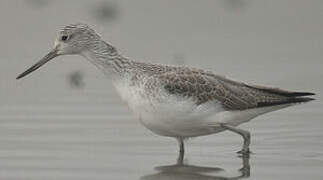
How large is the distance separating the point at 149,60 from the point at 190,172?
22.2ft

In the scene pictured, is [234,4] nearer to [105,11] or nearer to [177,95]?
[105,11]

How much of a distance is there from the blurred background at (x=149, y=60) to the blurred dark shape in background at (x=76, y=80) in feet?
0.10

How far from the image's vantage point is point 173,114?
42.2 feet

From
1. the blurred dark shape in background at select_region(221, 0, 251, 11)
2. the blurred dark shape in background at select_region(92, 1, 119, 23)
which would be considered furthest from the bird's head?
the blurred dark shape in background at select_region(221, 0, 251, 11)

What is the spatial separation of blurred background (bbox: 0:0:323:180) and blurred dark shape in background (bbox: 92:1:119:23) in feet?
0.09

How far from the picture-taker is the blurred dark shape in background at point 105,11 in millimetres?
21650

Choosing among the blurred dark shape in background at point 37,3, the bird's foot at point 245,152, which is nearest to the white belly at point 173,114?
the bird's foot at point 245,152

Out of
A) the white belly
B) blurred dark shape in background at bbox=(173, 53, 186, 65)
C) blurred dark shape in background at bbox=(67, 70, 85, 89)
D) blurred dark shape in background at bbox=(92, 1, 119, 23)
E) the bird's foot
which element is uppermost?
blurred dark shape in background at bbox=(92, 1, 119, 23)

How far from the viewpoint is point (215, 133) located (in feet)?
45.8

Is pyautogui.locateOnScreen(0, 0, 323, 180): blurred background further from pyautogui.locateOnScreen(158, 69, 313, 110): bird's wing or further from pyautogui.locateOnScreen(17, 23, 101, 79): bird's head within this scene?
pyautogui.locateOnScreen(17, 23, 101, 79): bird's head

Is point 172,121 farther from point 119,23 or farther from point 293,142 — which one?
point 119,23

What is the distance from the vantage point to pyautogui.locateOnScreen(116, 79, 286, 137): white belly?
507 inches

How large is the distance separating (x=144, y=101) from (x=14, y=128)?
223cm

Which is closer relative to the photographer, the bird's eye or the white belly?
the white belly
